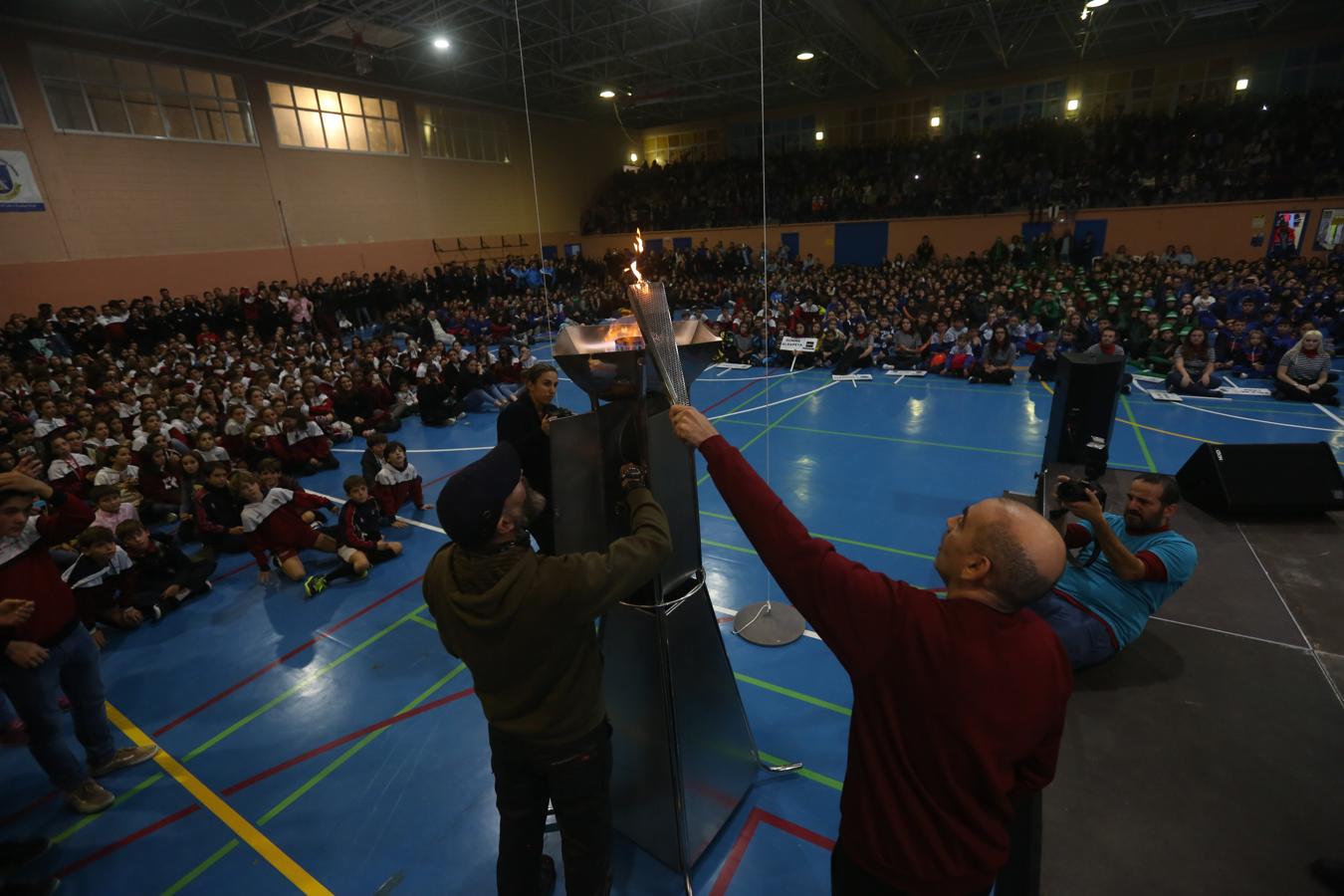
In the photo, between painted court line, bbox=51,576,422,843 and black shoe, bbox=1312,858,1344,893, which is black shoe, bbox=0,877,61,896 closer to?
painted court line, bbox=51,576,422,843

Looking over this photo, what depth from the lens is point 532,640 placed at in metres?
1.83

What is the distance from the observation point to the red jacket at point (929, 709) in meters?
1.30

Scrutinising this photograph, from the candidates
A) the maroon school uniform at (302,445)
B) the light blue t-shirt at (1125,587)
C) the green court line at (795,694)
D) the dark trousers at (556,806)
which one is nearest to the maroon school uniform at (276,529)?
the maroon school uniform at (302,445)

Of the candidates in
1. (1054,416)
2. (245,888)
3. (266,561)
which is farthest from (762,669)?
(266,561)

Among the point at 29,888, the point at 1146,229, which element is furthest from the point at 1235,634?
the point at 1146,229

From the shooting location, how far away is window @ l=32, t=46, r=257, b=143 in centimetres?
1502

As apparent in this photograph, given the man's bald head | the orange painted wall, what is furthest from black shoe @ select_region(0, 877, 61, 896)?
the orange painted wall

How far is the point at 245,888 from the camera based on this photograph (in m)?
2.96

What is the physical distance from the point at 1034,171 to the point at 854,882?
88.4ft

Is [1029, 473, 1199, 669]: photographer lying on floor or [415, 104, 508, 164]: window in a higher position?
[415, 104, 508, 164]: window

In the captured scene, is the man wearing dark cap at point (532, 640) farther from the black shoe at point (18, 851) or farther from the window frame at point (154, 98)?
the window frame at point (154, 98)

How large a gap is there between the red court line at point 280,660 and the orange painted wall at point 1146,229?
23.3 meters

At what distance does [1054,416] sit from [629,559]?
18.0ft

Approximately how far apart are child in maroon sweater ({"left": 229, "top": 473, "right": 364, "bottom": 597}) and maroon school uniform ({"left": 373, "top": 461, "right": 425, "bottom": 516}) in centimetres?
72
